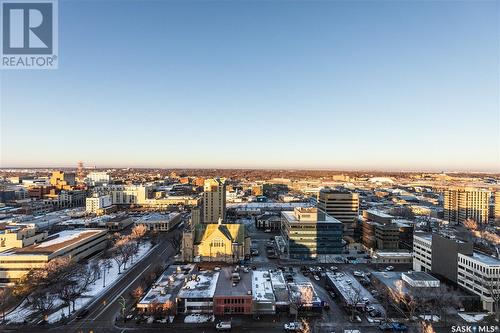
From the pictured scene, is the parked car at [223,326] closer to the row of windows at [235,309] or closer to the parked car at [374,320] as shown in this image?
the row of windows at [235,309]

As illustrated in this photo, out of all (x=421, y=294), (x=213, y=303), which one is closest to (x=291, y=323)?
(x=213, y=303)

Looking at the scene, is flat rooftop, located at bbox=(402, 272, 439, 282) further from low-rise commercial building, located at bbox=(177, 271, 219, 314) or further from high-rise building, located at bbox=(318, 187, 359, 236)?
high-rise building, located at bbox=(318, 187, 359, 236)

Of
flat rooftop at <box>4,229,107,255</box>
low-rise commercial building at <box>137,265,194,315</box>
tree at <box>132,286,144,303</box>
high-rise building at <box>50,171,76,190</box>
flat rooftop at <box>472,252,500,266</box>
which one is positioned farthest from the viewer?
high-rise building at <box>50,171,76,190</box>

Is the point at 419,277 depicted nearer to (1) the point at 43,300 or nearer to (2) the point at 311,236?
(2) the point at 311,236

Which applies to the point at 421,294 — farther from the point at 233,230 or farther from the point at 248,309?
the point at 233,230

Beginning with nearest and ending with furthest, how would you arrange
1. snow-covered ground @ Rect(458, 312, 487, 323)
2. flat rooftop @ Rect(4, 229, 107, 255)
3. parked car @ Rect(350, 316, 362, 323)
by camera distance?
parked car @ Rect(350, 316, 362, 323) < snow-covered ground @ Rect(458, 312, 487, 323) < flat rooftop @ Rect(4, 229, 107, 255)

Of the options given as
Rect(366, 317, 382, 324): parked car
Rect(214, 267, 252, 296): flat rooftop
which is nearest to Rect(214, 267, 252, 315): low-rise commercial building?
Rect(214, 267, 252, 296): flat rooftop

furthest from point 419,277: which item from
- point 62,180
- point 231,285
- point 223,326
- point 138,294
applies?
point 62,180
